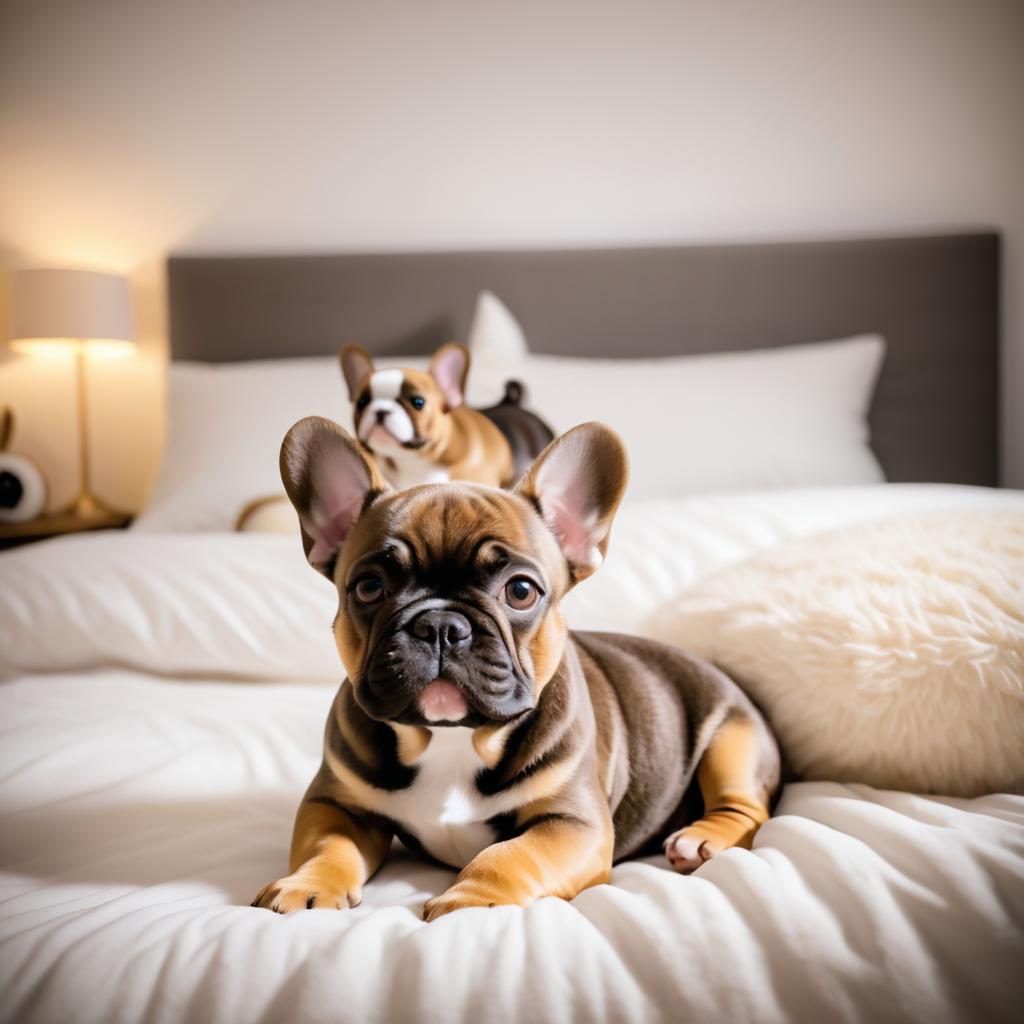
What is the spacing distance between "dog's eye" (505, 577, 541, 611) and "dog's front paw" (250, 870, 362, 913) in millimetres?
247

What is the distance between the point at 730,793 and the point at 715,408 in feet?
4.17

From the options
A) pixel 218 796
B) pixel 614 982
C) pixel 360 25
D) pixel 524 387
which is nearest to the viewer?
pixel 614 982

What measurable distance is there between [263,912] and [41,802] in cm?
42

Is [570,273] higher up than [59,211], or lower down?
lower down

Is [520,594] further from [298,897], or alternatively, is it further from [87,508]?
[87,508]

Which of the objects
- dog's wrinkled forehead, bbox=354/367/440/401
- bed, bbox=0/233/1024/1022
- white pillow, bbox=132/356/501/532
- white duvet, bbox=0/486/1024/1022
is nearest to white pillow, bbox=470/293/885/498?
white pillow, bbox=132/356/501/532

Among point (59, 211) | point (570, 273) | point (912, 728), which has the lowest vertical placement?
point (912, 728)

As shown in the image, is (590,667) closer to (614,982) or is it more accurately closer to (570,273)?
(614,982)

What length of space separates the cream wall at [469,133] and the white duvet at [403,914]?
74.0 inches

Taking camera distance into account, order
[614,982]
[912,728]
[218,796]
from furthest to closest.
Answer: [218,796] → [912,728] → [614,982]

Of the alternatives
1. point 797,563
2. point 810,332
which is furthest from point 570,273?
point 797,563

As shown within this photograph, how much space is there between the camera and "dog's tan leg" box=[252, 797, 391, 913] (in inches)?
22.1

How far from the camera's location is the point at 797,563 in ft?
3.22

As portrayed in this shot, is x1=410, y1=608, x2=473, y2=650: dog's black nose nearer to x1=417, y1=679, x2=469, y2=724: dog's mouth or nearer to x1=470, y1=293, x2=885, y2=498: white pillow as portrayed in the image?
x1=417, y1=679, x2=469, y2=724: dog's mouth
